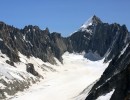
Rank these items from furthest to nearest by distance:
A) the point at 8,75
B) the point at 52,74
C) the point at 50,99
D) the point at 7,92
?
the point at 52,74
the point at 8,75
the point at 7,92
the point at 50,99

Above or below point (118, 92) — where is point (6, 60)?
above

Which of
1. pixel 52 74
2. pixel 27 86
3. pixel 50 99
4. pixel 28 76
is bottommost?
pixel 50 99

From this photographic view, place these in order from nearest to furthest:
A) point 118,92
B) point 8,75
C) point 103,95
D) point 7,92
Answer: point 118,92 < point 103,95 < point 7,92 < point 8,75

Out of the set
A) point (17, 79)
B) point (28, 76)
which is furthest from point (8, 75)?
point (28, 76)

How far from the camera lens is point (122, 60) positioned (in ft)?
283

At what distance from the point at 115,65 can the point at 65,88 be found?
181ft

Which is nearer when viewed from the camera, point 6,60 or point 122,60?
point 122,60

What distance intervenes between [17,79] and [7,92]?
18936 mm

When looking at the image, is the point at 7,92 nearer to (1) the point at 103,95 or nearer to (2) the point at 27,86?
(2) the point at 27,86

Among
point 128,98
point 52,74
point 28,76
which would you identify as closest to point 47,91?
point 28,76

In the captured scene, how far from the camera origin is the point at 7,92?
137000 mm

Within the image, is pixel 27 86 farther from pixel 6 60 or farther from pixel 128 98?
pixel 128 98

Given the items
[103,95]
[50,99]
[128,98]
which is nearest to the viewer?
[128,98]

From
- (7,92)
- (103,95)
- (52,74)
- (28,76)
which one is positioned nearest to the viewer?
(103,95)
